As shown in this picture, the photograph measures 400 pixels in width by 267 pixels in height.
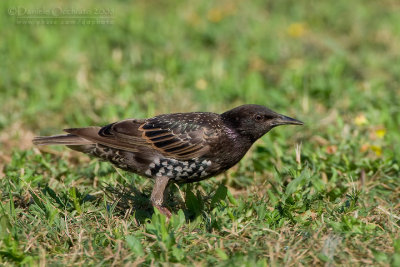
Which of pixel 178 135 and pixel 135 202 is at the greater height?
pixel 178 135

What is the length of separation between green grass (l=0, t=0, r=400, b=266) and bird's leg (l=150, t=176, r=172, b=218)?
0.13m

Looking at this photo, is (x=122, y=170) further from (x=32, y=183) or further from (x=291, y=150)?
(x=291, y=150)

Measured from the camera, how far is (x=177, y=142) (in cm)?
562

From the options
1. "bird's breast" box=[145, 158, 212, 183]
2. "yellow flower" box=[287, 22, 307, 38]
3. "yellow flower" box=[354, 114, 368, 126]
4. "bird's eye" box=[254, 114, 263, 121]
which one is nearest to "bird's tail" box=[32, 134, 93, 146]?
"bird's breast" box=[145, 158, 212, 183]

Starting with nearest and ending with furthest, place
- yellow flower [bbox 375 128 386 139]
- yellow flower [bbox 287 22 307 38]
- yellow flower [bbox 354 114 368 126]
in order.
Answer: yellow flower [bbox 375 128 386 139], yellow flower [bbox 354 114 368 126], yellow flower [bbox 287 22 307 38]

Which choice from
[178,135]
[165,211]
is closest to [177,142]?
[178,135]

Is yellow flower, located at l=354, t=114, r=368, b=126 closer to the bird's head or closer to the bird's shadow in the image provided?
the bird's head

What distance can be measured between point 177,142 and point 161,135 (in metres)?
0.18

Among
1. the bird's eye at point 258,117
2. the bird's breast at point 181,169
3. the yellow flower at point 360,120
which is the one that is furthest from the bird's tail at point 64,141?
the yellow flower at point 360,120

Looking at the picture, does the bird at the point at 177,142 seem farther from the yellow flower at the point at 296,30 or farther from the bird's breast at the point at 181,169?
the yellow flower at the point at 296,30

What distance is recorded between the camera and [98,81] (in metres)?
8.47

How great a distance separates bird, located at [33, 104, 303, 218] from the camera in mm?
5512

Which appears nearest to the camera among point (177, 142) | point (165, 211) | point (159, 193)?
point (165, 211)

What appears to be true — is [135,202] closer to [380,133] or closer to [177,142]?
[177,142]
